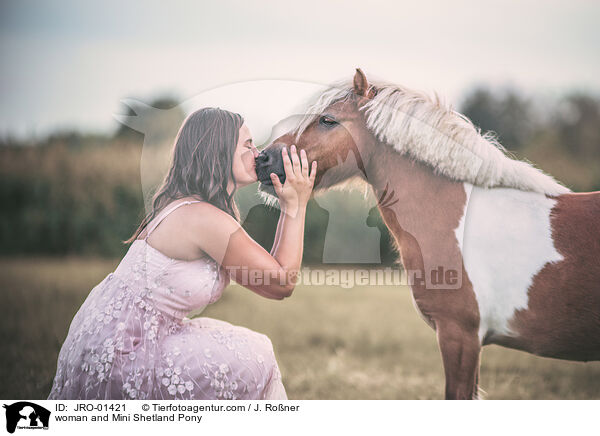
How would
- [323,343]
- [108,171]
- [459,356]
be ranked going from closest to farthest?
[459,356] < [323,343] < [108,171]

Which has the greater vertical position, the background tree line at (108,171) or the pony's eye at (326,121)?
the pony's eye at (326,121)

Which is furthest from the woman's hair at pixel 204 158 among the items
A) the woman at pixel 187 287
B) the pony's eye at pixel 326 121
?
the pony's eye at pixel 326 121

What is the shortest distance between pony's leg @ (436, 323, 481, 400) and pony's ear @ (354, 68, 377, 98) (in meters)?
0.99

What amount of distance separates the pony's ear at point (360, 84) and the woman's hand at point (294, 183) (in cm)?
34

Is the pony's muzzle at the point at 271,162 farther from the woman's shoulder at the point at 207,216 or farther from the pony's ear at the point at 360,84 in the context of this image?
the pony's ear at the point at 360,84

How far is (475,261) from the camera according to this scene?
169cm

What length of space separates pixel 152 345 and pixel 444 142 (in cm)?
141

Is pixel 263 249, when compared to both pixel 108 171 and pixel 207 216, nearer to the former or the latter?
pixel 207 216

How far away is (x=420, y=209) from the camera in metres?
1.79

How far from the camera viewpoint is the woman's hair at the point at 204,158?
173 cm
